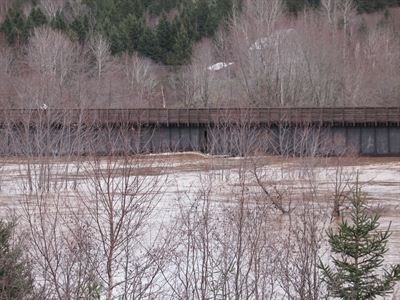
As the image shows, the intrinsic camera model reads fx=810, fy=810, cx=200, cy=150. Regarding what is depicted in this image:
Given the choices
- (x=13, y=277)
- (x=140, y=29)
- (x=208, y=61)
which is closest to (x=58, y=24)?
(x=140, y=29)

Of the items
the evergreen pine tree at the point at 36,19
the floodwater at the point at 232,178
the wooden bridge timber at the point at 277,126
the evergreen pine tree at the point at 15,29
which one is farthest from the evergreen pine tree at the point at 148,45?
the floodwater at the point at 232,178

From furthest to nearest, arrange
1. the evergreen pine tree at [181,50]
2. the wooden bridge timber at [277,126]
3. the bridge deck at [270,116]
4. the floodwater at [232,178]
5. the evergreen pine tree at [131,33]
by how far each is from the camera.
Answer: the evergreen pine tree at [131,33]
the evergreen pine tree at [181,50]
the bridge deck at [270,116]
the wooden bridge timber at [277,126]
the floodwater at [232,178]

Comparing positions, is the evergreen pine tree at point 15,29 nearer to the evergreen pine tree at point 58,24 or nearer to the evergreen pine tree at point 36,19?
the evergreen pine tree at point 36,19

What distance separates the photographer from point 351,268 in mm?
12625

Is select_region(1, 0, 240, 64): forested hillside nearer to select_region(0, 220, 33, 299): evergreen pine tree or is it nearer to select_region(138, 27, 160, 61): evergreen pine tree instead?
select_region(138, 27, 160, 61): evergreen pine tree

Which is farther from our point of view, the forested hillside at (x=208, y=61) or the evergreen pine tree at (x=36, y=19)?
the evergreen pine tree at (x=36, y=19)

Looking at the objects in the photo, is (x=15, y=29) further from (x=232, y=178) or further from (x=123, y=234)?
(x=123, y=234)

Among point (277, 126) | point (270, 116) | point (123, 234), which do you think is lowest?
point (123, 234)

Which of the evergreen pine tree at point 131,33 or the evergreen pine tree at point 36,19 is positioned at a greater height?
the evergreen pine tree at point 36,19

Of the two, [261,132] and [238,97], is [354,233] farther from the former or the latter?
[238,97]

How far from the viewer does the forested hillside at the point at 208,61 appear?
6481 centimetres

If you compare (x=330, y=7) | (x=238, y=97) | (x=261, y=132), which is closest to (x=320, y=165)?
(x=261, y=132)

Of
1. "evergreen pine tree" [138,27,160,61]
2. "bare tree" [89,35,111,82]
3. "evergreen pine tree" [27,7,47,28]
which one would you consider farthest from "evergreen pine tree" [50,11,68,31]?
"evergreen pine tree" [138,27,160,61]

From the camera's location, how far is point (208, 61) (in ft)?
255
